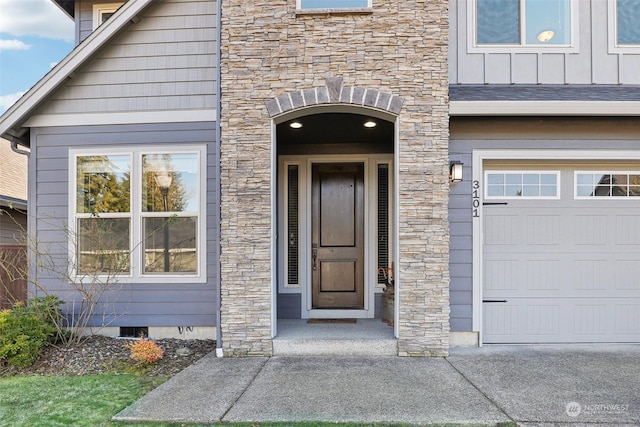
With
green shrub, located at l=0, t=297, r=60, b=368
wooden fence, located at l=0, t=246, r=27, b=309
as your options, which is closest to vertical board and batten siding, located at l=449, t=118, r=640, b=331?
green shrub, located at l=0, t=297, r=60, b=368

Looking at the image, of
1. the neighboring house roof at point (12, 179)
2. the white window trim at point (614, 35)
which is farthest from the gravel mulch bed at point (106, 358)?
the white window trim at point (614, 35)

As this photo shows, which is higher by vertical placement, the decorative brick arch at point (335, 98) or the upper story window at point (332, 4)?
the upper story window at point (332, 4)

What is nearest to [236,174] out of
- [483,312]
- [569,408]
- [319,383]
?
[319,383]

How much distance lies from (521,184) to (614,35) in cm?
210

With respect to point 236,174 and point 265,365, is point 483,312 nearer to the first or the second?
point 265,365

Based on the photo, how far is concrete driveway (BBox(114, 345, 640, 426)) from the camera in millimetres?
2865

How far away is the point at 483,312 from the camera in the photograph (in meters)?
4.65

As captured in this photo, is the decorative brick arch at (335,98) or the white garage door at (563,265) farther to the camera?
the white garage door at (563,265)

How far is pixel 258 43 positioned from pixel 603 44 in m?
4.10

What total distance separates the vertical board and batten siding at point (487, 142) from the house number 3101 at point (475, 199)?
43 millimetres

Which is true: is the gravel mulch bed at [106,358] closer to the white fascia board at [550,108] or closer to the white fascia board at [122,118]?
the white fascia board at [122,118]

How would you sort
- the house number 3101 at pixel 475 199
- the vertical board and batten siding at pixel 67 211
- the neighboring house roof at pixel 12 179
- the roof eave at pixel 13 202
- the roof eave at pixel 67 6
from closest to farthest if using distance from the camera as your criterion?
the house number 3101 at pixel 475 199
the vertical board and batten siding at pixel 67 211
the roof eave at pixel 67 6
the roof eave at pixel 13 202
the neighboring house roof at pixel 12 179

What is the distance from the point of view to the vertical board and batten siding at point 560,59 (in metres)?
4.70

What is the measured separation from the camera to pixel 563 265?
467 centimetres
